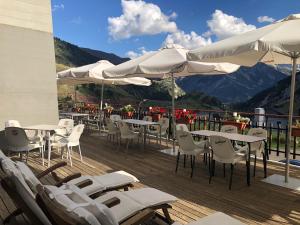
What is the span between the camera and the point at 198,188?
5.20m

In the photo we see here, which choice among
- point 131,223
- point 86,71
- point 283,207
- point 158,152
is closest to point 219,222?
point 131,223

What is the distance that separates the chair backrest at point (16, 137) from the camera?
602cm

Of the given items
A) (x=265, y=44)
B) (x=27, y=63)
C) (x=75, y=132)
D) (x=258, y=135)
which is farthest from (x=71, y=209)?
(x=27, y=63)

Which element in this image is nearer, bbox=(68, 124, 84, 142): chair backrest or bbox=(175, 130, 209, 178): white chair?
bbox=(175, 130, 209, 178): white chair

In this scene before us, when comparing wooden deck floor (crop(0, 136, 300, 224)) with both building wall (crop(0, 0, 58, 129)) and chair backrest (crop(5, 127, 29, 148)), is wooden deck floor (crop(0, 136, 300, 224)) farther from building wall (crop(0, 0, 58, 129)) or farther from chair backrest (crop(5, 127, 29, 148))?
building wall (crop(0, 0, 58, 129))

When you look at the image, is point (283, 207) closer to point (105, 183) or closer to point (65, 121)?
point (105, 183)

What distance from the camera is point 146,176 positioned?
5898 millimetres

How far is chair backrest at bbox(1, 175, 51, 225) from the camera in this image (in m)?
2.36

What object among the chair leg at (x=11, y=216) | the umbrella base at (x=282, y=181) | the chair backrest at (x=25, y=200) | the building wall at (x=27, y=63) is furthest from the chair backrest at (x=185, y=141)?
the building wall at (x=27, y=63)

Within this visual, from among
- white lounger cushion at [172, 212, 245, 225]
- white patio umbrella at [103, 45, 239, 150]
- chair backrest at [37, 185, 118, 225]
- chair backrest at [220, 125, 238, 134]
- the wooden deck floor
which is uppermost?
white patio umbrella at [103, 45, 239, 150]

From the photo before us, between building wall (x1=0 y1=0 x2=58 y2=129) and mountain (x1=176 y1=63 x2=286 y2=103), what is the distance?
129 m

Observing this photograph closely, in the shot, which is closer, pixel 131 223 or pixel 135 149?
pixel 131 223

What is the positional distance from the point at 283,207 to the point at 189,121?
5261 millimetres

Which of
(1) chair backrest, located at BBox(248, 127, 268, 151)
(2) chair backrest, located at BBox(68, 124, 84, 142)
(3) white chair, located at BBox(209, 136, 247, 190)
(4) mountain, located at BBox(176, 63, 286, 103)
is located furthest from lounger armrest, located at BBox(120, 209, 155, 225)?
(4) mountain, located at BBox(176, 63, 286, 103)
